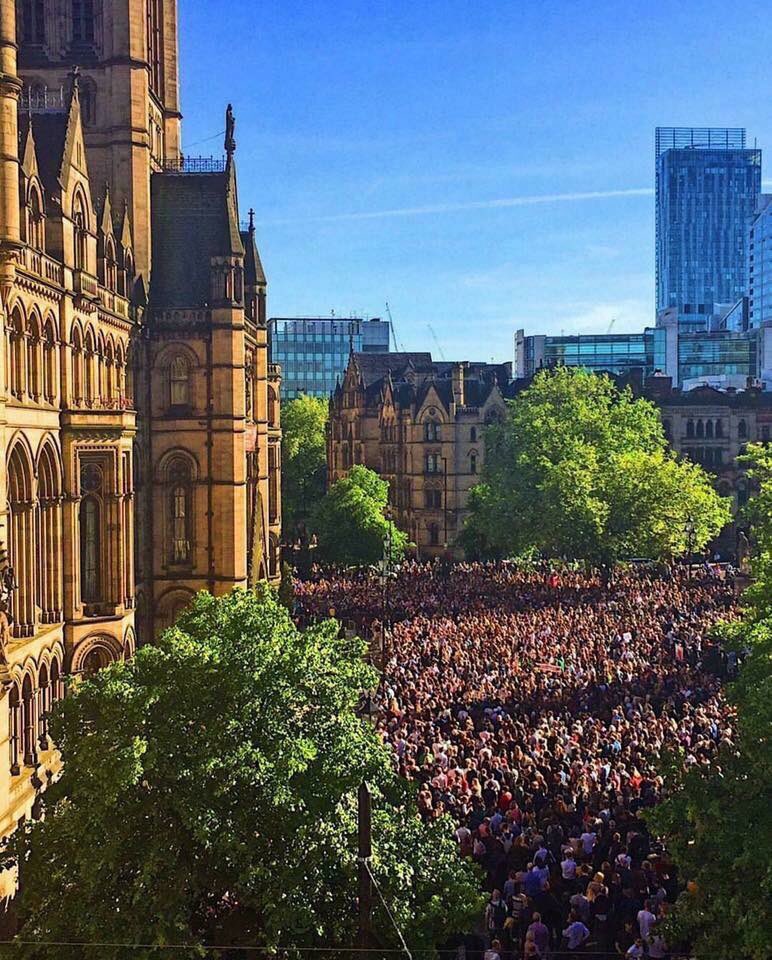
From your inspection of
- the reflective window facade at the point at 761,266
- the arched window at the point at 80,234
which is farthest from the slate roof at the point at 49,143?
the reflective window facade at the point at 761,266

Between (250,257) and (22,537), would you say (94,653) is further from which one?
(250,257)

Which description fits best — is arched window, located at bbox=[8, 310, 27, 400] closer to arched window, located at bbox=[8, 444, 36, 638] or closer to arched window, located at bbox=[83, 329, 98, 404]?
arched window, located at bbox=[8, 444, 36, 638]

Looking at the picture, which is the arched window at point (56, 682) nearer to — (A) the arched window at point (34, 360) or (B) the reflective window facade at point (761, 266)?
(A) the arched window at point (34, 360)

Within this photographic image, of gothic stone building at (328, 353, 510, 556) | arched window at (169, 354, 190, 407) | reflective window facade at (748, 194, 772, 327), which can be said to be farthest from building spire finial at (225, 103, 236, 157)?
reflective window facade at (748, 194, 772, 327)

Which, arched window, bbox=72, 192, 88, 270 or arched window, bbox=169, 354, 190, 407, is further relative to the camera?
arched window, bbox=169, 354, 190, 407

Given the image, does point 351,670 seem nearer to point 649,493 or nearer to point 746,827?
point 746,827
